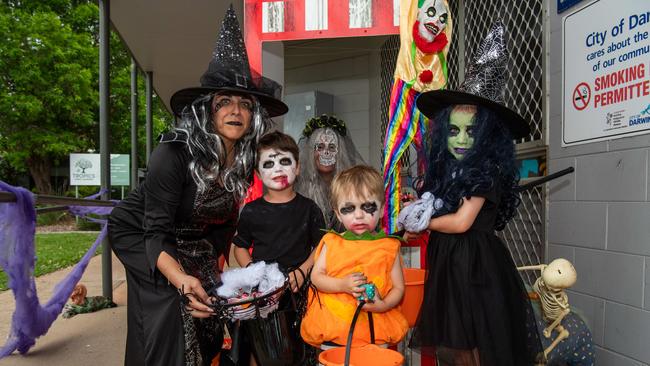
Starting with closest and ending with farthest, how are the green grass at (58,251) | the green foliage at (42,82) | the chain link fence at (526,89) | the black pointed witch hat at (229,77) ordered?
the black pointed witch hat at (229,77) → the chain link fence at (526,89) → the green grass at (58,251) → the green foliage at (42,82)

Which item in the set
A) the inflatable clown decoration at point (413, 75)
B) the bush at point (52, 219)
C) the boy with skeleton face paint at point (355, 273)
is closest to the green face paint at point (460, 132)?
the boy with skeleton face paint at point (355, 273)

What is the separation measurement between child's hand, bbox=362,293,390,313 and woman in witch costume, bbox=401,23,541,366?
253 millimetres

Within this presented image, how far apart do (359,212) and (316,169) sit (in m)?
1.33

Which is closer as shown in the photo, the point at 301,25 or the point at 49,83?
the point at 301,25

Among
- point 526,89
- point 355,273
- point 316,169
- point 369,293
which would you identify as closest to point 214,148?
point 355,273

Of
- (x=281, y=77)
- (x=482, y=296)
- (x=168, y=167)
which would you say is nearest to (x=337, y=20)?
(x=281, y=77)

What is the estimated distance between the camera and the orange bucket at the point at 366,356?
181 cm

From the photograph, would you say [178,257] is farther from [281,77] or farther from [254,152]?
[281,77]

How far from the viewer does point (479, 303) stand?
2084 millimetres

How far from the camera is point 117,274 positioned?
7.82m

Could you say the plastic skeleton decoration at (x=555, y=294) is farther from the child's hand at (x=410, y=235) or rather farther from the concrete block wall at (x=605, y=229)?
the child's hand at (x=410, y=235)

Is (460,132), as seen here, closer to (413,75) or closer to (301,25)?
(413,75)

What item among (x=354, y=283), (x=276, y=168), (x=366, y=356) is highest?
(x=276, y=168)

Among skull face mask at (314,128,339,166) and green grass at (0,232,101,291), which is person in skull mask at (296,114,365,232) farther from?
green grass at (0,232,101,291)
